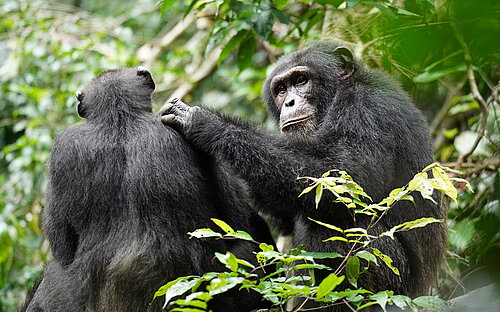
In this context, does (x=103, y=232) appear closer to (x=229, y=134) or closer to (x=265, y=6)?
(x=229, y=134)

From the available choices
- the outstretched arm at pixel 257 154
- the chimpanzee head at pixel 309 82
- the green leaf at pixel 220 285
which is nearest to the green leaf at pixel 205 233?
the green leaf at pixel 220 285

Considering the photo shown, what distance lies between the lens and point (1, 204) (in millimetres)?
7297

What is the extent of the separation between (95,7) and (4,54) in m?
3.66

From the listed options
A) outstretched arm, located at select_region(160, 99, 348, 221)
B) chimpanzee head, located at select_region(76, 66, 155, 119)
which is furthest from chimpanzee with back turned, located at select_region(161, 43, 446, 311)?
chimpanzee head, located at select_region(76, 66, 155, 119)

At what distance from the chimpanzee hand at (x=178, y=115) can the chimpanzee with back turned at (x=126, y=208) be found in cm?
6

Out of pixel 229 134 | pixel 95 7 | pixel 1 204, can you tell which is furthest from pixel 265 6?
pixel 95 7

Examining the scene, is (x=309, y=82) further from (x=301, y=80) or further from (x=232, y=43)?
(x=232, y=43)

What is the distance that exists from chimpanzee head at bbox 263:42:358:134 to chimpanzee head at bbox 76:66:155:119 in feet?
3.48

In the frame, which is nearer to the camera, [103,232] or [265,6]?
[103,232]

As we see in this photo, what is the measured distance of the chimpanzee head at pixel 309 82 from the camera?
4660mm

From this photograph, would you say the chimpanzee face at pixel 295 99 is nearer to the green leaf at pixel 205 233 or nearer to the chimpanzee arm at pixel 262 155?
the chimpanzee arm at pixel 262 155

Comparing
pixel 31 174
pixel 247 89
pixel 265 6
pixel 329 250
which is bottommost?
pixel 31 174

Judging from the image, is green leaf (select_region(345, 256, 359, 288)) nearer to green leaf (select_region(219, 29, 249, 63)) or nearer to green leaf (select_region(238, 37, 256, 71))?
green leaf (select_region(219, 29, 249, 63))

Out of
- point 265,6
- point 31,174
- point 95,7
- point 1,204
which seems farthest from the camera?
point 95,7
